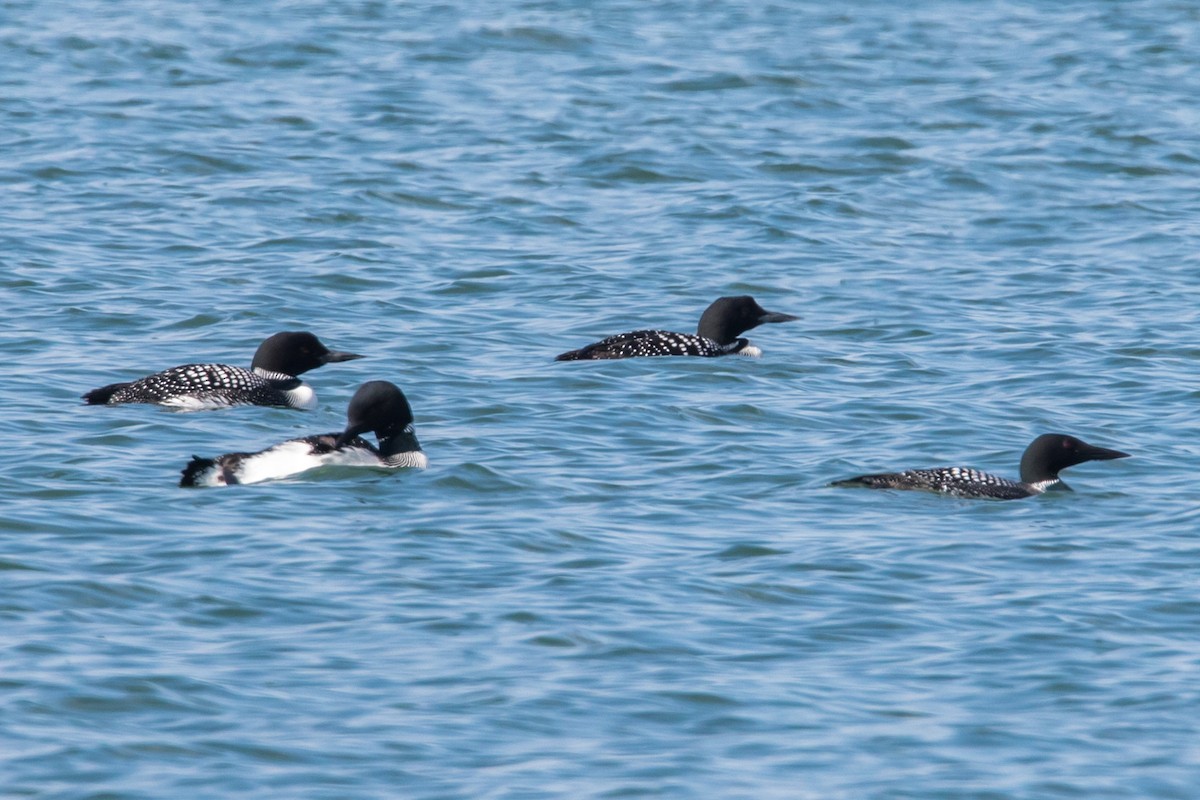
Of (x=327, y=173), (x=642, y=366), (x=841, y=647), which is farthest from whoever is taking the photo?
(x=327, y=173)

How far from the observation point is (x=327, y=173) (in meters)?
20.0

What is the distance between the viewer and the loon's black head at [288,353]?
12.5m

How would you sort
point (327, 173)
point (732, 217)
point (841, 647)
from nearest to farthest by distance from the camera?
point (841, 647) < point (732, 217) < point (327, 173)

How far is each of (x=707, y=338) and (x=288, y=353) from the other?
3.26 m

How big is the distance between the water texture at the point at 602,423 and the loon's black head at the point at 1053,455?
23 cm

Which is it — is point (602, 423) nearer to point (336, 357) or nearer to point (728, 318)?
point (336, 357)

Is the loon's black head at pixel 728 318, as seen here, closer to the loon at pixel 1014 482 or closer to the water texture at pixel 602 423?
the water texture at pixel 602 423

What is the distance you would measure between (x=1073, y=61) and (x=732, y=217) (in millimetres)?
9570

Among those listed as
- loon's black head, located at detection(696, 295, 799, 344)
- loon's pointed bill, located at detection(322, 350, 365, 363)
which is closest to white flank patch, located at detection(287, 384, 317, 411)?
loon's pointed bill, located at detection(322, 350, 365, 363)

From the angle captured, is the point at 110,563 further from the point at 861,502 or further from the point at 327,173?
the point at 327,173

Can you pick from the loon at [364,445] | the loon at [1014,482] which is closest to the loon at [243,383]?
the loon at [364,445]

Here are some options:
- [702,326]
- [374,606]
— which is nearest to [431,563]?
[374,606]

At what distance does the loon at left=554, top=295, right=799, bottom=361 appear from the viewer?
13.6 m

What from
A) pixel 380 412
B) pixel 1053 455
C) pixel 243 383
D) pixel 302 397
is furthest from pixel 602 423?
pixel 1053 455
